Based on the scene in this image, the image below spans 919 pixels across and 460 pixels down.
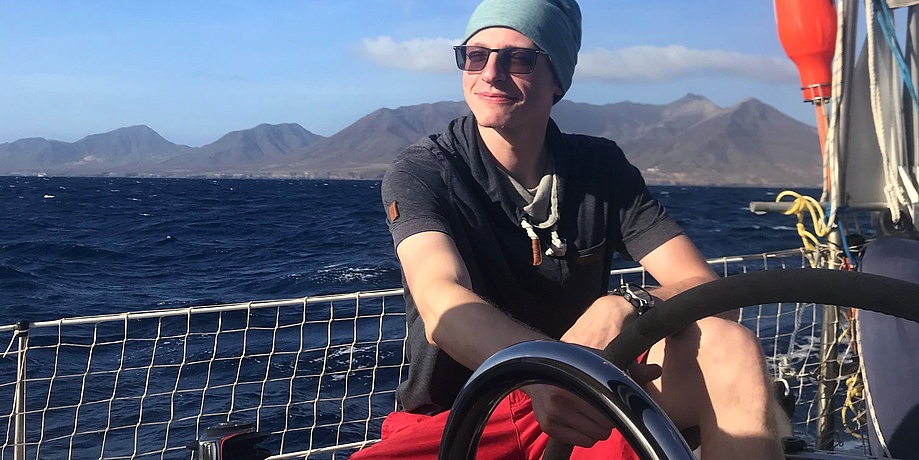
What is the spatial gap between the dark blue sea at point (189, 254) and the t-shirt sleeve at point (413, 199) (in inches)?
362

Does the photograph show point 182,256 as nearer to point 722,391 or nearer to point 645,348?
point 722,391

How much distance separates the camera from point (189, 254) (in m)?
17.0

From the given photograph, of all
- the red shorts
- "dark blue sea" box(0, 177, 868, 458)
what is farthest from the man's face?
"dark blue sea" box(0, 177, 868, 458)

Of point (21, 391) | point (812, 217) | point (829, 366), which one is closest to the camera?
point (21, 391)

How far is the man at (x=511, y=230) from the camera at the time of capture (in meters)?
1.41

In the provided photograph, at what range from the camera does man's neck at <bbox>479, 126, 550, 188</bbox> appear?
5.74 ft

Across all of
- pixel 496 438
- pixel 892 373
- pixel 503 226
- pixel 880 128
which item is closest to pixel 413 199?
pixel 503 226

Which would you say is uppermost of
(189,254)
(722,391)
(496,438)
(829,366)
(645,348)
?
(645,348)

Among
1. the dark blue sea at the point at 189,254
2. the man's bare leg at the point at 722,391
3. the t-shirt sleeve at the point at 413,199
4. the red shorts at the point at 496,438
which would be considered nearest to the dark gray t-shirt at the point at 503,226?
Result: the t-shirt sleeve at the point at 413,199

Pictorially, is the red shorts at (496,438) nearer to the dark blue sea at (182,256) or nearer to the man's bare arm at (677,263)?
the man's bare arm at (677,263)

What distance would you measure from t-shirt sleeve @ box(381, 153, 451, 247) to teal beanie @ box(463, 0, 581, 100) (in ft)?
1.04

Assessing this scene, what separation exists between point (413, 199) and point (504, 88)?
0.31 metres

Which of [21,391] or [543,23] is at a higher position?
[543,23]

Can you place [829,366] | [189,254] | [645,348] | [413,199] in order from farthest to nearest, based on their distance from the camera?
[189,254] → [829,366] → [413,199] → [645,348]
